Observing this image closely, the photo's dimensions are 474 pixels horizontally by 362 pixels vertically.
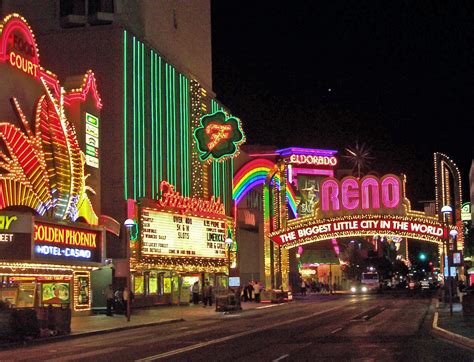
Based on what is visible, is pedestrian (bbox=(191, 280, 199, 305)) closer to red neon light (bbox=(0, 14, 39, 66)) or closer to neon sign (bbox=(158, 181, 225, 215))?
neon sign (bbox=(158, 181, 225, 215))

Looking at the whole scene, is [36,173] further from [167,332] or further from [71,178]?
[167,332]

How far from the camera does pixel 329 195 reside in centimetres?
6122

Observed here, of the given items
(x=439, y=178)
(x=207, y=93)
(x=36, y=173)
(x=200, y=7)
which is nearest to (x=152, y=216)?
(x=36, y=173)

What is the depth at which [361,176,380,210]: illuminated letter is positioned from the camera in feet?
198

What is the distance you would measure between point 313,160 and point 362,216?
192ft

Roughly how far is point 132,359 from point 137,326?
1490cm

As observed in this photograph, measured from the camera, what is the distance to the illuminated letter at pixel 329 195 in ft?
200

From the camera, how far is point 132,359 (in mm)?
18641

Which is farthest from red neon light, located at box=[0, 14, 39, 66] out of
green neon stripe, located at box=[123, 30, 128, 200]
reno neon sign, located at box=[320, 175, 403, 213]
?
reno neon sign, located at box=[320, 175, 403, 213]

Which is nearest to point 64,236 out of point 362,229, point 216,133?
point 216,133

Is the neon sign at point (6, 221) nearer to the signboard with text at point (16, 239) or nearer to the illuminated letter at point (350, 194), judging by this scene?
the signboard with text at point (16, 239)

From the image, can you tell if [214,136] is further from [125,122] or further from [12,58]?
[12,58]

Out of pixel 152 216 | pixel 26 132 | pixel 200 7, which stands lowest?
pixel 152 216

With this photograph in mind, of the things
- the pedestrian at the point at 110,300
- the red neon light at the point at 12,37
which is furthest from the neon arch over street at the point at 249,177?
the red neon light at the point at 12,37
